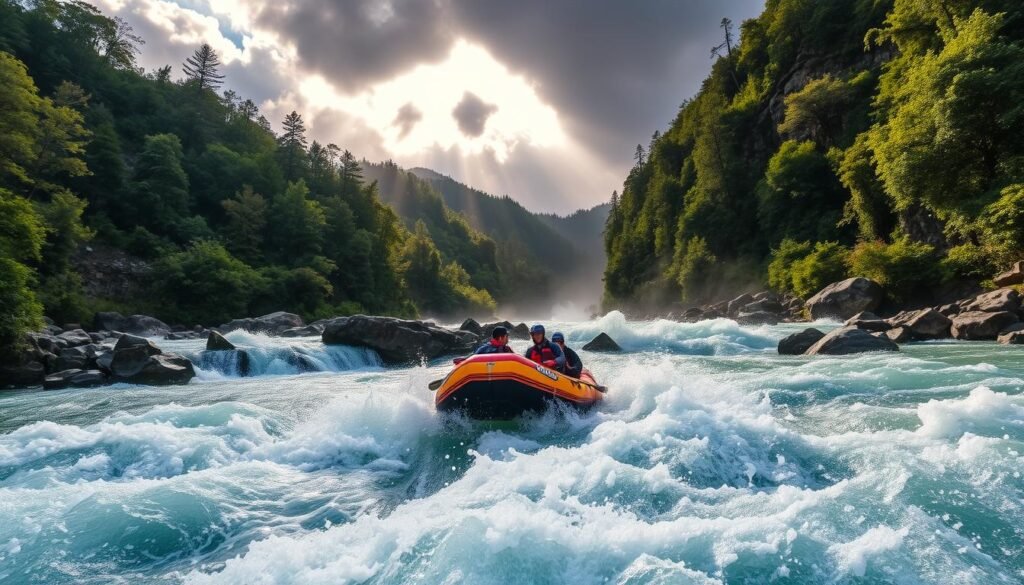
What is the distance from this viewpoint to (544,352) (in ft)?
31.3

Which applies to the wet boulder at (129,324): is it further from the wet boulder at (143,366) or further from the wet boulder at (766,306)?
the wet boulder at (766,306)

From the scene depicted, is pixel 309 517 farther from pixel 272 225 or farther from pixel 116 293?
pixel 272 225

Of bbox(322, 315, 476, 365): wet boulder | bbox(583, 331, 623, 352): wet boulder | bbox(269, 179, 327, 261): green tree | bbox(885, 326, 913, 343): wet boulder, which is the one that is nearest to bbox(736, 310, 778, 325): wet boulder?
bbox(583, 331, 623, 352): wet boulder

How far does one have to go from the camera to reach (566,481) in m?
5.12

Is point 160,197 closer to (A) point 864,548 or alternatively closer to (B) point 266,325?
(B) point 266,325

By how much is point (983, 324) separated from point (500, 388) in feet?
52.1

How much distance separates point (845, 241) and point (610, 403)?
95.2 feet

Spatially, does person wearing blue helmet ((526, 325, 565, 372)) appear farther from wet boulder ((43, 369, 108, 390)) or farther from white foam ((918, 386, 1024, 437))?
wet boulder ((43, 369, 108, 390))

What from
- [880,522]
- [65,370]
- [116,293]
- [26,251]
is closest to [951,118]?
[880,522]

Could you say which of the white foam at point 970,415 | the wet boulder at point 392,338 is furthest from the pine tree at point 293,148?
the white foam at point 970,415

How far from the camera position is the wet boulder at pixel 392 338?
65.5 feet

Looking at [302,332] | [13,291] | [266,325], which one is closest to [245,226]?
[266,325]

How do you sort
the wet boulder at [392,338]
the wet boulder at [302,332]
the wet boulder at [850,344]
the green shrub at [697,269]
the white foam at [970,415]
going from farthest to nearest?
the green shrub at [697,269]
the wet boulder at [302,332]
the wet boulder at [392,338]
the wet boulder at [850,344]
the white foam at [970,415]

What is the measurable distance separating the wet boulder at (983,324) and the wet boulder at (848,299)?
22.1 ft
